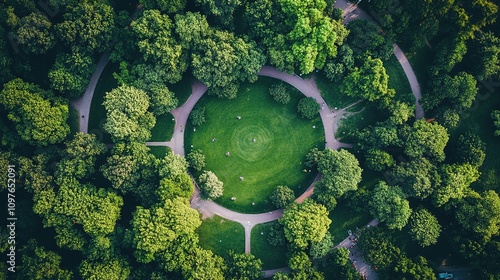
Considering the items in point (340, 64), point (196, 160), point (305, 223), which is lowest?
point (196, 160)

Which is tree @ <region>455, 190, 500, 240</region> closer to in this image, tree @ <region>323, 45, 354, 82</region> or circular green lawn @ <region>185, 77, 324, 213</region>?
circular green lawn @ <region>185, 77, 324, 213</region>

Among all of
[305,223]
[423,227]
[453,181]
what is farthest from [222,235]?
[453,181]

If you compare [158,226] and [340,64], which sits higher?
[340,64]

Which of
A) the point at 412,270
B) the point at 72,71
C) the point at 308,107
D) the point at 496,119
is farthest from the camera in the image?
the point at 308,107

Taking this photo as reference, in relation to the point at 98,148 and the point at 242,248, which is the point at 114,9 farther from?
the point at 242,248

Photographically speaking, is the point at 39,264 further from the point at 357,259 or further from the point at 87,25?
the point at 357,259

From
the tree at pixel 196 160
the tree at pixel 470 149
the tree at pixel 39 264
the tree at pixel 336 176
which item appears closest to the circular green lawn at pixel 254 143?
the tree at pixel 196 160
